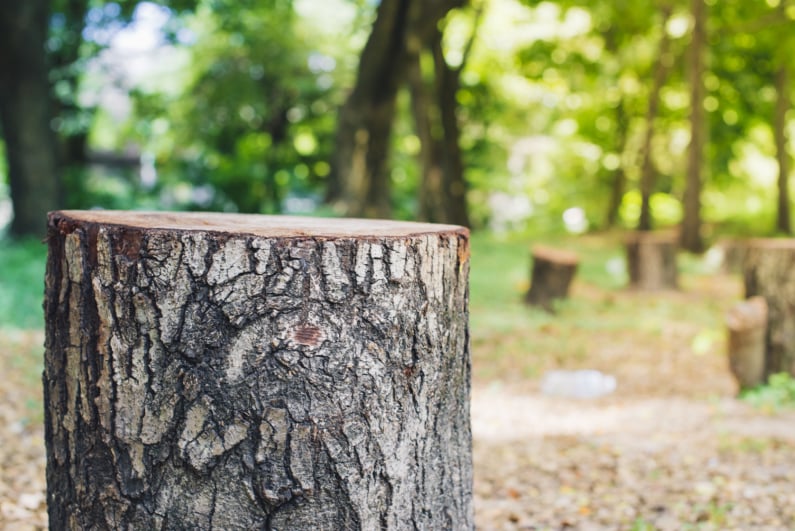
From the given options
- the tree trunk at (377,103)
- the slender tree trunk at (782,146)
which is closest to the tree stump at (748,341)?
the tree trunk at (377,103)

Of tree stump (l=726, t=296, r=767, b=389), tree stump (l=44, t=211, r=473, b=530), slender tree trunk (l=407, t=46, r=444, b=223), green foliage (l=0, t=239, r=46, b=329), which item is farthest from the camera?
slender tree trunk (l=407, t=46, r=444, b=223)

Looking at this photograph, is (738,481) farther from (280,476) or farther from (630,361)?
(630,361)

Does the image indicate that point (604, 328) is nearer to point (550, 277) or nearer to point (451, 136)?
point (550, 277)

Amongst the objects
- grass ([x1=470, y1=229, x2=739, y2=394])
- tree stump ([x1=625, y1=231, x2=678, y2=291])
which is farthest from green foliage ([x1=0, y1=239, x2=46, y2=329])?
tree stump ([x1=625, y1=231, x2=678, y2=291])

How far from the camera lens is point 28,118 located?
479 inches

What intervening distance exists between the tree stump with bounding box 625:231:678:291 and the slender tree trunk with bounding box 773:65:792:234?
8498mm

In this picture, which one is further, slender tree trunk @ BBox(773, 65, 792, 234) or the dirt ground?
slender tree trunk @ BBox(773, 65, 792, 234)

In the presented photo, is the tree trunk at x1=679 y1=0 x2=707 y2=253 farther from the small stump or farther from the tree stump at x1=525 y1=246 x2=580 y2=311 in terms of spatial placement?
the tree stump at x1=525 y1=246 x2=580 y2=311

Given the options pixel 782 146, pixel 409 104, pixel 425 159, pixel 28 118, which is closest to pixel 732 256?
pixel 425 159

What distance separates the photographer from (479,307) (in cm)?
998

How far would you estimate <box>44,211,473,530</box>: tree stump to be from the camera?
6.70ft

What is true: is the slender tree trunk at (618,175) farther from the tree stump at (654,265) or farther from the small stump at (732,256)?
the tree stump at (654,265)

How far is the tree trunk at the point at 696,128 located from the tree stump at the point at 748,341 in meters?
10.0

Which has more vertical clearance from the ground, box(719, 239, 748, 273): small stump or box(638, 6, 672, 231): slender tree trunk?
box(638, 6, 672, 231): slender tree trunk
